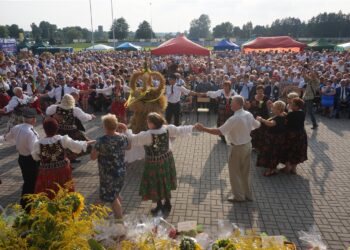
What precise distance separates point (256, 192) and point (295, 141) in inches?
61.8

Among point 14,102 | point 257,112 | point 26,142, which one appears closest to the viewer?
point 26,142

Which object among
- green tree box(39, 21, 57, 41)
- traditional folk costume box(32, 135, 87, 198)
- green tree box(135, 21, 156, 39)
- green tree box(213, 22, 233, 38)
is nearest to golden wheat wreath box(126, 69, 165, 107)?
traditional folk costume box(32, 135, 87, 198)

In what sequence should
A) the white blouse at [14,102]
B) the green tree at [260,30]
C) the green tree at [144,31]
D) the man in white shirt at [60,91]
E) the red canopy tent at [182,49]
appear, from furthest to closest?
1. the green tree at [260,30]
2. the green tree at [144,31]
3. the red canopy tent at [182,49]
4. the man in white shirt at [60,91]
5. the white blouse at [14,102]

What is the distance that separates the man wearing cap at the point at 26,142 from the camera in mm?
5328

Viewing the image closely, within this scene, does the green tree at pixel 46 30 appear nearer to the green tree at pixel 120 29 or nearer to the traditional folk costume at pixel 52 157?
the green tree at pixel 120 29

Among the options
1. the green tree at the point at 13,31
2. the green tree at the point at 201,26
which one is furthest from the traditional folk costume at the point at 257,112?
the green tree at the point at 201,26

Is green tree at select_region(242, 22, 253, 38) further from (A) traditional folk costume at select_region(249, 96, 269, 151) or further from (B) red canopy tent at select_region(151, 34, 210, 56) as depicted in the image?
(A) traditional folk costume at select_region(249, 96, 269, 151)

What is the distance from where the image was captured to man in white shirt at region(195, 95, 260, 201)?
5.51 m

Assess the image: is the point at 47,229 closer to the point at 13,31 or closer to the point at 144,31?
the point at 144,31

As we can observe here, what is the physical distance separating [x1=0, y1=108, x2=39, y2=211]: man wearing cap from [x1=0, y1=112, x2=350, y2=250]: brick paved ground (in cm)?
86

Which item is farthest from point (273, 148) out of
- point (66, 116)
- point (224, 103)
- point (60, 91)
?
point (60, 91)

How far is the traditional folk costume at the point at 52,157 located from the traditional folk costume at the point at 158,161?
0.91m

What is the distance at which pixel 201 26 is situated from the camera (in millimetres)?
167000

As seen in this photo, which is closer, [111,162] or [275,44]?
[111,162]
